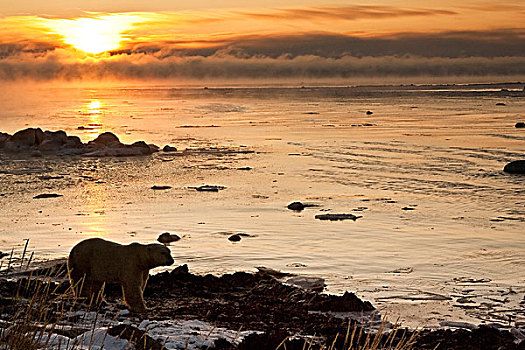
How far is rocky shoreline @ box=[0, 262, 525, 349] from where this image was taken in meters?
9.53

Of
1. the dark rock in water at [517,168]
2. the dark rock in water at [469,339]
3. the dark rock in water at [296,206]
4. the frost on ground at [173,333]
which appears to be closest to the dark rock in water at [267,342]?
the frost on ground at [173,333]

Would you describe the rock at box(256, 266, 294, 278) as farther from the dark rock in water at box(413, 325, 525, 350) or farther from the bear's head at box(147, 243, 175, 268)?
the dark rock in water at box(413, 325, 525, 350)

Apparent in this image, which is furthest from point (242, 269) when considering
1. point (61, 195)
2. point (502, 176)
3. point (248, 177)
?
point (502, 176)

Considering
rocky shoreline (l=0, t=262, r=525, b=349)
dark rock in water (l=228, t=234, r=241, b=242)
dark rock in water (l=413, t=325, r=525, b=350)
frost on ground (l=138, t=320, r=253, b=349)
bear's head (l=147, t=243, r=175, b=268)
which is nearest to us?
frost on ground (l=138, t=320, r=253, b=349)

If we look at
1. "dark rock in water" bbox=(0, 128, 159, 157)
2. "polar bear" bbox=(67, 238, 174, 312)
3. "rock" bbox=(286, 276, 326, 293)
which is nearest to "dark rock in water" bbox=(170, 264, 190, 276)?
"rock" bbox=(286, 276, 326, 293)

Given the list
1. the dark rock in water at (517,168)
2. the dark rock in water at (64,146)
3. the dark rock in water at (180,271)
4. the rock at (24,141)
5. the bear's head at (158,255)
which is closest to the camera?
the bear's head at (158,255)

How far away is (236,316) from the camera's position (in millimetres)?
11758

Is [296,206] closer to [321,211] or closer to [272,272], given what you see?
[321,211]

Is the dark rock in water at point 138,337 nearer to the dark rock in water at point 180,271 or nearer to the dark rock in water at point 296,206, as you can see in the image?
the dark rock in water at point 180,271

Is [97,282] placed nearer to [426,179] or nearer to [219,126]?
[426,179]

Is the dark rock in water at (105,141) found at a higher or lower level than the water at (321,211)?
lower

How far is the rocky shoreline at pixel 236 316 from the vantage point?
953cm

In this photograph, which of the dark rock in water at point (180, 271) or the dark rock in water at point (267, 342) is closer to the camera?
the dark rock in water at point (267, 342)

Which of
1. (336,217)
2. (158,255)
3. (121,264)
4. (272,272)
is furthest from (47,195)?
(158,255)
